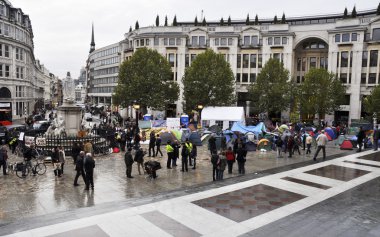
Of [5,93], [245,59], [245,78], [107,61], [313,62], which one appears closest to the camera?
[5,93]

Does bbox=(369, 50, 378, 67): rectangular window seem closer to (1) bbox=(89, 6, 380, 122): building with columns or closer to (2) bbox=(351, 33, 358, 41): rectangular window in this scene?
(1) bbox=(89, 6, 380, 122): building with columns

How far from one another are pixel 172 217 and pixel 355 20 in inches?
2097

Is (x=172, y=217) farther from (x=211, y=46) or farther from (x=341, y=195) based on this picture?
(x=211, y=46)

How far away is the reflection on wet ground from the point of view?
1155 centimetres

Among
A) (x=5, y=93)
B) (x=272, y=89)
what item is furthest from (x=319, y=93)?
(x=5, y=93)

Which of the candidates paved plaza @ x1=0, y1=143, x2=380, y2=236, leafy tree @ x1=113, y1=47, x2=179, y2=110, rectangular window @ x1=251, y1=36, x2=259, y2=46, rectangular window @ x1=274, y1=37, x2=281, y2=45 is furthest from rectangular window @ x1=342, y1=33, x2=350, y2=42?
paved plaza @ x1=0, y1=143, x2=380, y2=236

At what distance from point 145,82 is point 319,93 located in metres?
25.5

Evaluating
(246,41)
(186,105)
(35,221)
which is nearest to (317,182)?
(35,221)

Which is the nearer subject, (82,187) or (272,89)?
(82,187)

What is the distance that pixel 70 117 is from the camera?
78.3ft

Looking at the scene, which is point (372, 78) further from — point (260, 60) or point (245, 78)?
point (245, 78)

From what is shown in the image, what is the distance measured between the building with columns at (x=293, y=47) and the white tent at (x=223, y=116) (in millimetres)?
21321

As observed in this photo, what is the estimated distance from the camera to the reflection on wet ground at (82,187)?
1155 cm

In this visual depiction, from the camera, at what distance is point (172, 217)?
418 inches
